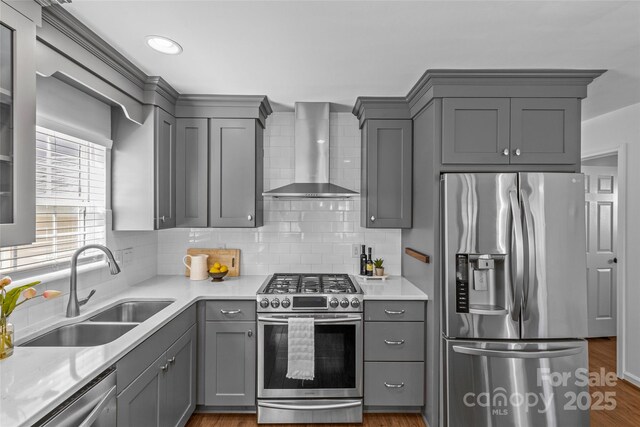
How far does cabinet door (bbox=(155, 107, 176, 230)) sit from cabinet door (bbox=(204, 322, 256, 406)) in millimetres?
889

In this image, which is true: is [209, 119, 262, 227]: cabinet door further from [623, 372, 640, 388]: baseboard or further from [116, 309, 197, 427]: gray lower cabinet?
[623, 372, 640, 388]: baseboard

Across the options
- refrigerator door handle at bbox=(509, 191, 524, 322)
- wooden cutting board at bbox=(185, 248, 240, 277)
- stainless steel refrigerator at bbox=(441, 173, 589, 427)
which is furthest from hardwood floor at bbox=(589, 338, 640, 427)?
wooden cutting board at bbox=(185, 248, 240, 277)

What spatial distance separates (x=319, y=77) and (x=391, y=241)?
162cm

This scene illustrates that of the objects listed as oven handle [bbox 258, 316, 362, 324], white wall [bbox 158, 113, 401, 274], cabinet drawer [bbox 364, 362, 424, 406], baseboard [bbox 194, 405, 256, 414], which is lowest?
baseboard [bbox 194, 405, 256, 414]

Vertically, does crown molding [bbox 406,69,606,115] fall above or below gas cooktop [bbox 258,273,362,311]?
above

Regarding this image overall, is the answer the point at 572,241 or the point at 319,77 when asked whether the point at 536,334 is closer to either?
the point at 572,241

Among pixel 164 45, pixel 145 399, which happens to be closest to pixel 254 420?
pixel 145 399

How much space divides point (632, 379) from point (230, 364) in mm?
3489

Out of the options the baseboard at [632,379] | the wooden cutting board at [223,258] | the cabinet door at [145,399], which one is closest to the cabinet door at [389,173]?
the wooden cutting board at [223,258]

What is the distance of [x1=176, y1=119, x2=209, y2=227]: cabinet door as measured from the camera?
292 cm

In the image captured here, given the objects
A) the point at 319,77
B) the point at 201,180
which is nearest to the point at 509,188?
the point at 319,77

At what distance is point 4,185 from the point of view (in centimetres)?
132

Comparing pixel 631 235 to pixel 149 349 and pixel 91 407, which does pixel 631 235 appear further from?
pixel 91 407

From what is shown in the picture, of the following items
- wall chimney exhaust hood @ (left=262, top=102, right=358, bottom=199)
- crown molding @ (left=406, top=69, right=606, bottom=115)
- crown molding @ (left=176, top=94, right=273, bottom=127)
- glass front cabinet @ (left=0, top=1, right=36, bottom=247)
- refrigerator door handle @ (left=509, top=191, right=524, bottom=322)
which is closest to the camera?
glass front cabinet @ (left=0, top=1, right=36, bottom=247)
